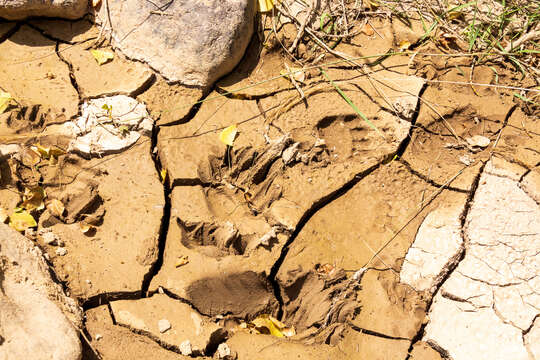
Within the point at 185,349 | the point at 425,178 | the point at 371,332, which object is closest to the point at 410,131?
the point at 425,178

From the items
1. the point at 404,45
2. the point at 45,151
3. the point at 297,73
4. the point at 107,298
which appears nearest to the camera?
the point at 107,298

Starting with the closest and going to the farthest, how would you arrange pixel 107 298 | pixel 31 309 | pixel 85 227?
pixel 31 309 → pixel 107 298 → pixel 85 227

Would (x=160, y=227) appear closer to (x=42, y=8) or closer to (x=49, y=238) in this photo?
(x=49, y=238)

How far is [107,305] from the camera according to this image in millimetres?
2061

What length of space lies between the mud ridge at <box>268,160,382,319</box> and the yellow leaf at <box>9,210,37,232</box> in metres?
1.14

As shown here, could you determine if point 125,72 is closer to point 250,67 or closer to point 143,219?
point 250,67

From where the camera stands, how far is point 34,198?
221cm

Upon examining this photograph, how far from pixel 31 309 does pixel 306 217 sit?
1.30m

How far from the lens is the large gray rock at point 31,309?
5.55 feet

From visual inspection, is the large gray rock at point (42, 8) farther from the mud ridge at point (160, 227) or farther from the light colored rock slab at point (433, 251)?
the light colored rock slab at point (433, 251)

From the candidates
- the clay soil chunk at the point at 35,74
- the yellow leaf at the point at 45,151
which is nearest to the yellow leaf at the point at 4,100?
the clay soil chunk at the point at 35,74

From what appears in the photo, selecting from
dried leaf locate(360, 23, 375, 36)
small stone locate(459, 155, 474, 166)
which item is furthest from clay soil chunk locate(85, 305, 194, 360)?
dried leaf locate(360, 23, 375, 36)

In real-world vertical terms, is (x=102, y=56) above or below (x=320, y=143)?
above

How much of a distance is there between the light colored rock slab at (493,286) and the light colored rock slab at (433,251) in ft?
0.16
